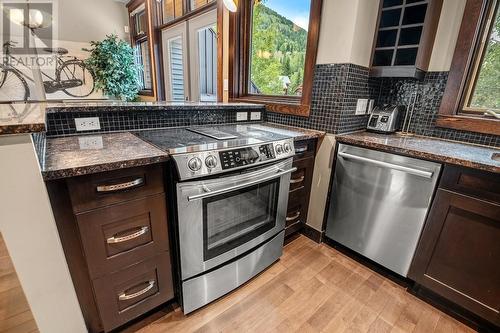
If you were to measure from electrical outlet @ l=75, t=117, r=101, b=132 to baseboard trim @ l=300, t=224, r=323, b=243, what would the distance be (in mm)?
1759

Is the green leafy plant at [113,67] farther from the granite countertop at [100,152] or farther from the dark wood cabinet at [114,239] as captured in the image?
the dark wood cabinet at [114,239]

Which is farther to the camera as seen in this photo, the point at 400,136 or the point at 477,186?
the point at 400,136

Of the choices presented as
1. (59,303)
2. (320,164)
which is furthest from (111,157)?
(320,164)

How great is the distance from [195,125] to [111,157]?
90 cm

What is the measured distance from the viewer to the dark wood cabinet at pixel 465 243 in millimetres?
1136

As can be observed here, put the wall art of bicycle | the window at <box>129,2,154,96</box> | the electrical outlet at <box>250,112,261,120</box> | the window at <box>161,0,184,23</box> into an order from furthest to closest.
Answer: the window at <box>129,2,154,96</box> → the wall art of bicycle → the window at <box>161,0,184,23</box> → the electrical outlet at <box>250,112,261,120</box>

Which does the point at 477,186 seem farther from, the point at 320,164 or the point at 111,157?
the point at 111,157

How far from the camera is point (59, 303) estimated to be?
917mm

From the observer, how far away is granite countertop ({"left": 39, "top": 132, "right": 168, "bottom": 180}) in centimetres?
82

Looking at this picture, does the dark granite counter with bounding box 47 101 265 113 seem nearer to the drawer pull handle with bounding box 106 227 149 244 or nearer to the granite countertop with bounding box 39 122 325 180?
the granite countertop with bounding box 39 122 325 180

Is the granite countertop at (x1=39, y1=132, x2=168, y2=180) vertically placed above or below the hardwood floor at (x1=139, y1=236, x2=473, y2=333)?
above

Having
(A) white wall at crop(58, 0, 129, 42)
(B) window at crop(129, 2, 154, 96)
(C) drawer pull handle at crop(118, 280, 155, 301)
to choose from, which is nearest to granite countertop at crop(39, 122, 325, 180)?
(C) drawer pull handle at crop(118, 280, 155, 301)

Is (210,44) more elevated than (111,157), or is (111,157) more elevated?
(210,44)

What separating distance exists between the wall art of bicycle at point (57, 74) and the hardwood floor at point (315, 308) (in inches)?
151
